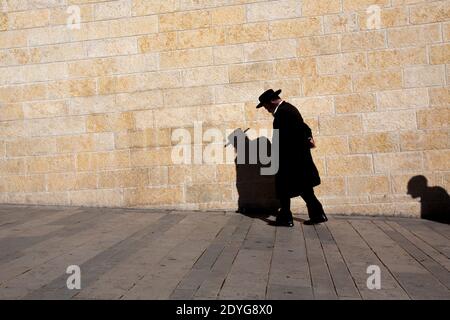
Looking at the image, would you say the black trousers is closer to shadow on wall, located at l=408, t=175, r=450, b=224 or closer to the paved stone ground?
the paved stone ground

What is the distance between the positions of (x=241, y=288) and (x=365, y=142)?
3.65 metres

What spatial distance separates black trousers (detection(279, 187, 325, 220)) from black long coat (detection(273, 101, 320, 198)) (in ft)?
0.26

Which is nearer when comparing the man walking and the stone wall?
the man walking

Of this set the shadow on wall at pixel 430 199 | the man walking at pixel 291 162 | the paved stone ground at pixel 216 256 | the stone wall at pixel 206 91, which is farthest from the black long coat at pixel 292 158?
the shadow on wall at pixel 430 199

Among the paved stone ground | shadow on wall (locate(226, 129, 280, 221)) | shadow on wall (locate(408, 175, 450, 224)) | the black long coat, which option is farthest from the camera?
shadow on wall (locate(226, 129, 280, 221))

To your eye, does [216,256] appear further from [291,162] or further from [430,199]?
[430,199]

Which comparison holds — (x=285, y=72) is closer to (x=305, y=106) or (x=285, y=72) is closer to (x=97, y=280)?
(x=305, y=106)

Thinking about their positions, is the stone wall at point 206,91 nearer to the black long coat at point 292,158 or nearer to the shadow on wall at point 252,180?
the shadow on wall at point 252,180

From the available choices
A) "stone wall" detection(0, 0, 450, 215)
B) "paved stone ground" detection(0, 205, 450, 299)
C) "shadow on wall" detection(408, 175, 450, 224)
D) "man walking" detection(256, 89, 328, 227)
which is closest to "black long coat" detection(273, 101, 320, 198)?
"man walking" detection(256, 89, 328, 227)

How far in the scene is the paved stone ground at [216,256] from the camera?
9.52ft

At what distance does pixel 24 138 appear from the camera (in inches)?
256

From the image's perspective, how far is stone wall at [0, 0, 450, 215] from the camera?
18.6 ft

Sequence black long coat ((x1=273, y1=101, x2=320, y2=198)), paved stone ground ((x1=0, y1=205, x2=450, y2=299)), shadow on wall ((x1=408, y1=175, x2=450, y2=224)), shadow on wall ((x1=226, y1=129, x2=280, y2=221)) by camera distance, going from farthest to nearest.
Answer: shadow on wall ((x1=226, y1=129, x2=280, y2=221)) → shadow on wall ((x1=408, y1=175, x2=450, y2=224)) → black long coat ((x1=273, y1=101, x2=320, y2=198)) → paved stone ground ((x1=0, y1=205, x2=450, y2=299))
